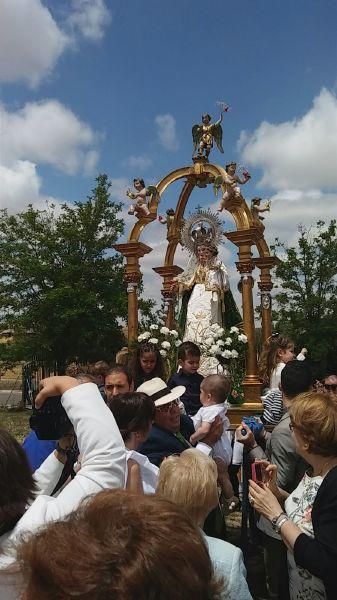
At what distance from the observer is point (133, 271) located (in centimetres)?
1248

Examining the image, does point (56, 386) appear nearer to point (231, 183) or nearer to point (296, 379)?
point (296, 379)

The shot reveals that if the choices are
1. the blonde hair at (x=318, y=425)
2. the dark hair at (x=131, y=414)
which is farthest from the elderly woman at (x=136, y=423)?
the blonde hair at (x=318, y=425)

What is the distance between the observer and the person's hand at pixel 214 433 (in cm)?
432

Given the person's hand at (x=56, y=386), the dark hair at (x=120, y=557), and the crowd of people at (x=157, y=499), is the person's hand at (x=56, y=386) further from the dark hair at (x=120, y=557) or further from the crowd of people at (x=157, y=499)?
the dark hair at (x=120, y=557)

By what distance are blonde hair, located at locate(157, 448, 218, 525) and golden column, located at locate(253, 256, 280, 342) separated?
34.5 ft

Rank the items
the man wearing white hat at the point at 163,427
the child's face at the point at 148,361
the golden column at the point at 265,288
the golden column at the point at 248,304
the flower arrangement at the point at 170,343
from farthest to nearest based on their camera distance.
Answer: the golden column at the point at 265,288
the golden column at the point at 248,304
the flower arrangement at the point at 170,343
the child's face at the point at 148,361
the man wearing white hat at the point at 163,427

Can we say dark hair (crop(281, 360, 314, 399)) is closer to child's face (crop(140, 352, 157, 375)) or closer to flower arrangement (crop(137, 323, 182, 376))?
child's face (crop(140, 352, 157, 375))

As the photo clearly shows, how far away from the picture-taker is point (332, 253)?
67.8ft

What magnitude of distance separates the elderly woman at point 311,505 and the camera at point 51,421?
107cm

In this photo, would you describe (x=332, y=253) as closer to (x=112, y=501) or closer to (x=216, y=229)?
(x=216, y=229)

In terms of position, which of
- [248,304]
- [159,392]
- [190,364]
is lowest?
[159,392]

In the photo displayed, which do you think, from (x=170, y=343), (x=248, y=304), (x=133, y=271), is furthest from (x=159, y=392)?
(x=133, y=271)

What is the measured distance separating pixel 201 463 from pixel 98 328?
Answer: 65.4 feet

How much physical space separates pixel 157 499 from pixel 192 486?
1214 mm
